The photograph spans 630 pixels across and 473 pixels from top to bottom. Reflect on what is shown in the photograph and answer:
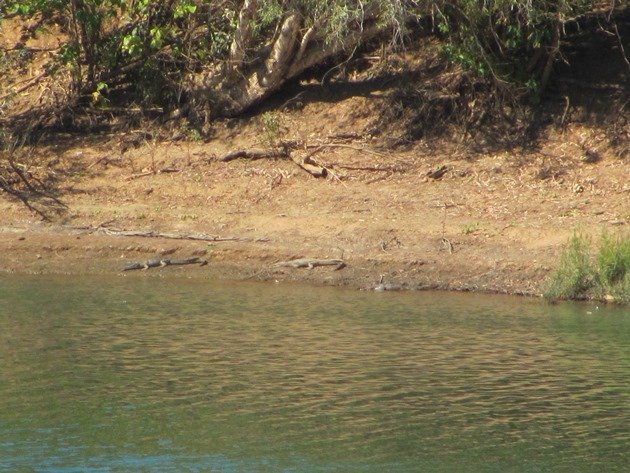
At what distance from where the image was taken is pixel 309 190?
15609mm

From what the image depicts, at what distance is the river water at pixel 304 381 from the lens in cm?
752

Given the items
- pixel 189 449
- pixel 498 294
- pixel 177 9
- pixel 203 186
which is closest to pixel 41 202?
pixel 203 186

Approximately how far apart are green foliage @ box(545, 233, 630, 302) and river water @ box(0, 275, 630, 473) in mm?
253

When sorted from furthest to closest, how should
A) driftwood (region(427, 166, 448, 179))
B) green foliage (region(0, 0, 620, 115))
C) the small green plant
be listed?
driftwood (region(427, 166, 448, 179)), green foliage (region(0, 0, 620, 115)), the small green plant

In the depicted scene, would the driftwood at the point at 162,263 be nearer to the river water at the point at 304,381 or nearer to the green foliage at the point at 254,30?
the river water at the point at 304,381

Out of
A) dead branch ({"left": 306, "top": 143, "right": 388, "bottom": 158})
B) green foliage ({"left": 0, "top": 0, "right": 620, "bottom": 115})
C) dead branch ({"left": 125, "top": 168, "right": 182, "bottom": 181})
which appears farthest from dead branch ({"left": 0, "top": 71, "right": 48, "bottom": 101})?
dead branch ({"left": 306, "top": 143, "right": 388, "bottom": 158})

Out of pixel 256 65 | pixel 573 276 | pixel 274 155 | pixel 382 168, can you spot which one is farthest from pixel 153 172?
pixel 573 276

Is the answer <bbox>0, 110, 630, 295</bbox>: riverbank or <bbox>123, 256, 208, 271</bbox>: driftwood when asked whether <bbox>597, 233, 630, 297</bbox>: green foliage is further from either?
<bbox>123, 256, 208, 271</bbox>: driftwood

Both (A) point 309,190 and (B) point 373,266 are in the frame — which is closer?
(B) point 373,266

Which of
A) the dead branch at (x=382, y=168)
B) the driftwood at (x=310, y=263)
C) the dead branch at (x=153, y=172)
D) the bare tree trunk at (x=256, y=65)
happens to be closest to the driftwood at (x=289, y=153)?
the dead branch at (x=382, y=168)

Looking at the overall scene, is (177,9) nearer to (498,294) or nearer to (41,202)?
(41,202)

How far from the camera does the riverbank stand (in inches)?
539

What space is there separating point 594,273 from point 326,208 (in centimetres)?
383

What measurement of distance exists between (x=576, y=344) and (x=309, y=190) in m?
5.72
